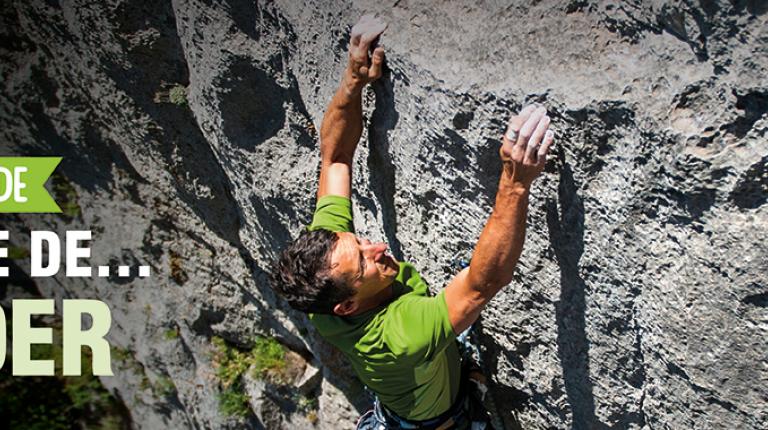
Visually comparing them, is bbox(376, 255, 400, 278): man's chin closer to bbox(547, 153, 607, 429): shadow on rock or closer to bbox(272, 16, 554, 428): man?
bbox(272, 16, 554, 428): man

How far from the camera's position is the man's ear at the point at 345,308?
111 inches

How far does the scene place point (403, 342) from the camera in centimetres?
273

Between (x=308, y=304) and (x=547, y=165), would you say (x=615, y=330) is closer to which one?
(x=547, y=165)

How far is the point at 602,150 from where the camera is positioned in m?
2.37

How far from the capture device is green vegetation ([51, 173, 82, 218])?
19.9ft

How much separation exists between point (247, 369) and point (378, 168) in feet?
9.25

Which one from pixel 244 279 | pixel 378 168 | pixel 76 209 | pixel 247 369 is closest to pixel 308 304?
pixel 378 168

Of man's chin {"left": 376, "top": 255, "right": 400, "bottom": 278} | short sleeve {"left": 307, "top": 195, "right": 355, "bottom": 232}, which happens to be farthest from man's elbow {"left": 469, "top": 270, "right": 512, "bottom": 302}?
short sleeve {"left": 307, "top": 195, "right": 355, "bottom": 232}

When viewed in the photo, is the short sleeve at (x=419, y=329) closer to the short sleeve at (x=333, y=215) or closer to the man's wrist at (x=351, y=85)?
the short sleeve at (x=333, y=215)

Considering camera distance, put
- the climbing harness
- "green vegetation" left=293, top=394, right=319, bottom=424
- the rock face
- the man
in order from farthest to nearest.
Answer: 1. "green vegetation" left=293, top=394, right=319, bottom=424
2. the climbing harness
3. the man
4. the rock face

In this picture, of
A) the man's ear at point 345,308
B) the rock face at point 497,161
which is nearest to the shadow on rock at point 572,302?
the rock face at point 497,161

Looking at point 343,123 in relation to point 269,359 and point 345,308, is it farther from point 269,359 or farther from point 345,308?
point 269,359

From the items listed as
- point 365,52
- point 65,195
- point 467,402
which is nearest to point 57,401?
point 65,195

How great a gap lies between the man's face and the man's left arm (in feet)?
1.29
